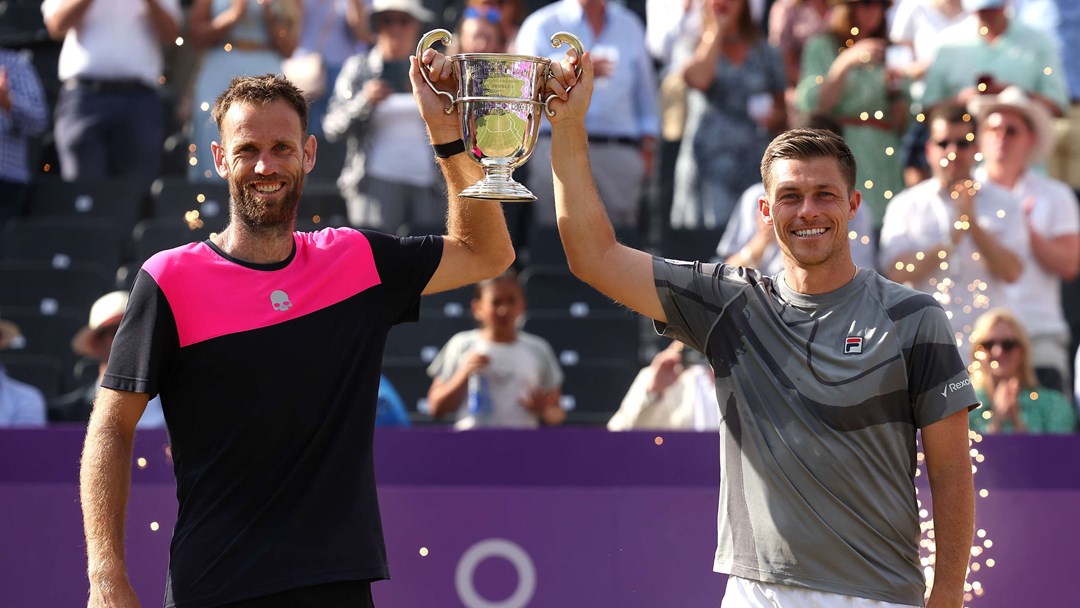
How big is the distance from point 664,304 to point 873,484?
0.60m

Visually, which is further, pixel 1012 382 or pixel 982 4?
pixel 982 4

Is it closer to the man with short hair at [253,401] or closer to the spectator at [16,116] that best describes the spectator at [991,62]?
the man with short hair at [253,401]

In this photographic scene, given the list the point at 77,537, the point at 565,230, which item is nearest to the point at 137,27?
the point at 77,537

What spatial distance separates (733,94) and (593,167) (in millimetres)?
750

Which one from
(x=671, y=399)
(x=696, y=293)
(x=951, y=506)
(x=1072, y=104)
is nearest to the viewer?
(x=951, y=506)

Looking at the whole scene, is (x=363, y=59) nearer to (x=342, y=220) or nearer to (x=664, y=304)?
(x=342, y=220)

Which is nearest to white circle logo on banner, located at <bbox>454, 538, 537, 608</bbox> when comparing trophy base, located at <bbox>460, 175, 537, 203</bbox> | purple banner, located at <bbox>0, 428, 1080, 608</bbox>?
purple banner, located at <bbox>0, 428, 1080, 608</bbox>

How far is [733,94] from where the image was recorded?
6.90m

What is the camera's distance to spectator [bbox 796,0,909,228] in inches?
256

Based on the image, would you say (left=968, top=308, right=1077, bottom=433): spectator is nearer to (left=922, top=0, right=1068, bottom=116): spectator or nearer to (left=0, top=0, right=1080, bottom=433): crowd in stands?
(left=0, top=0, right=1080, bottom=433): crowd in stands

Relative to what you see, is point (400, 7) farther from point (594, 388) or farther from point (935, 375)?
point (935, 375)

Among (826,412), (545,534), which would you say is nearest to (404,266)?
(826,412)

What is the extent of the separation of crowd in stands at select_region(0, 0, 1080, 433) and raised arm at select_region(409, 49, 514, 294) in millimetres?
2343

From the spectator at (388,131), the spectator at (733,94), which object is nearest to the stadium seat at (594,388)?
the spectator at (733,94)
